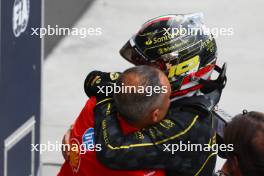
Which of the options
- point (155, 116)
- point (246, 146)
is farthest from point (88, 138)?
point (246, 146)

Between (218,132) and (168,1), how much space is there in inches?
306

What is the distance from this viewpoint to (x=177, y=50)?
2.73 meters

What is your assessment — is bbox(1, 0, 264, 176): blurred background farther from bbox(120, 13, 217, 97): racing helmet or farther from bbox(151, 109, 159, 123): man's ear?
bbox(151, 109, 159, 123): man's ear

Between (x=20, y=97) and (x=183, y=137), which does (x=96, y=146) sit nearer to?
(x=183, y=137)

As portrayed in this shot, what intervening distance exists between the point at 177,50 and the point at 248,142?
0.52m

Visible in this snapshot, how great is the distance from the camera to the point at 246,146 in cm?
236

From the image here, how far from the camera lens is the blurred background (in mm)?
7449

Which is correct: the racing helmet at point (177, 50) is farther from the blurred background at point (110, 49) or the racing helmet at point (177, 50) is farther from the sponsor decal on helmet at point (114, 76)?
the blurred background at point (110, 49)

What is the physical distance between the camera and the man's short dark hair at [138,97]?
2.54m

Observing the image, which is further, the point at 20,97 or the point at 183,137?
the point at 20,97

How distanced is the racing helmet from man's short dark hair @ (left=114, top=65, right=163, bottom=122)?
0.49 ft

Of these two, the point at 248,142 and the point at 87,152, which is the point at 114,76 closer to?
the point at 87,152

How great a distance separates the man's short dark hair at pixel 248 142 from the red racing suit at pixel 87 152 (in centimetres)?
37

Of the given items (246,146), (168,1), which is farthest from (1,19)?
(168,1)
